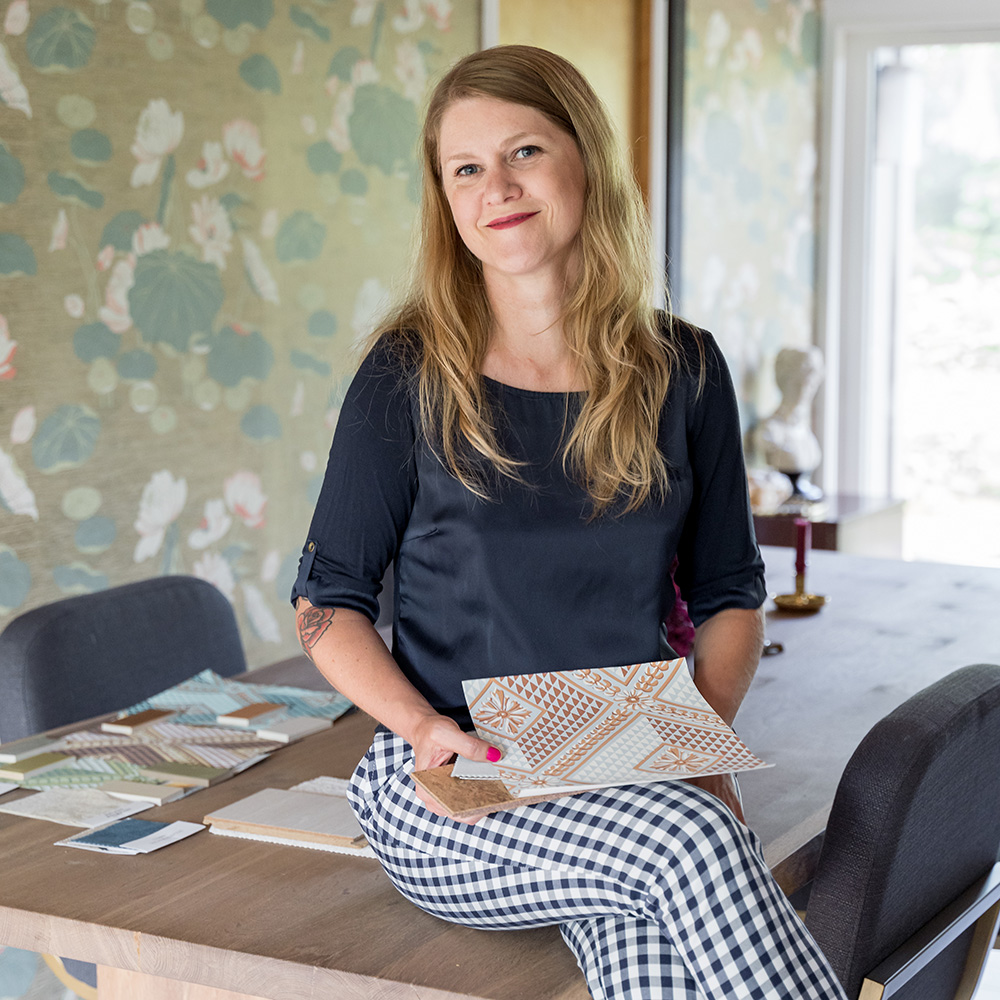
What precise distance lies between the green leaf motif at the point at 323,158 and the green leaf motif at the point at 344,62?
18 cm

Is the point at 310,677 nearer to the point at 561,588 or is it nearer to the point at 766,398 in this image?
the point at 561,588

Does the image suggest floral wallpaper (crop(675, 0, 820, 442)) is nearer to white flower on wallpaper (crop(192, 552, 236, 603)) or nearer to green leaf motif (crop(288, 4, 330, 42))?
green leaf motif (crop(288, 4, 330, 42))

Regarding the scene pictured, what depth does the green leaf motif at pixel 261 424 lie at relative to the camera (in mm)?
2895

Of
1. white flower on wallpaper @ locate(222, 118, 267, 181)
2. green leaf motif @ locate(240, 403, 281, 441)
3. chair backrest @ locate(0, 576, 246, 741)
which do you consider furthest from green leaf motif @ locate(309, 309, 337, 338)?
chair backrest @ locate(0, 576, 246, 741)

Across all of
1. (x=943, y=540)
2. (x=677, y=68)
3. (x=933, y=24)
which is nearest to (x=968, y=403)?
(x=943, y=540)

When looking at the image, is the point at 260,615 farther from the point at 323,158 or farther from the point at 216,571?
the point at 323,158

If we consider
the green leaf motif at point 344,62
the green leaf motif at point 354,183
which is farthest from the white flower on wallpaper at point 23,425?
the green leaf motif at point 344,62

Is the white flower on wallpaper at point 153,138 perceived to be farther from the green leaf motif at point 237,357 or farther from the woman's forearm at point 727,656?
the woman's forearm at point 727,656

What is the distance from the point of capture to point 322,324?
3105 mm

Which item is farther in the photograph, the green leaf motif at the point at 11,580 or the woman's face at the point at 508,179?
the green leaf motif at the point at 11,580

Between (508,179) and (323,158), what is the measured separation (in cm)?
183

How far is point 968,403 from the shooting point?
5184 millimetres

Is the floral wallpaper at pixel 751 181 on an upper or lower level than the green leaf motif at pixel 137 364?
upper

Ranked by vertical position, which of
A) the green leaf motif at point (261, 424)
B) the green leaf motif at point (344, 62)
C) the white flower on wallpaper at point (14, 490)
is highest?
the green leaf motif at point (344, 62)
